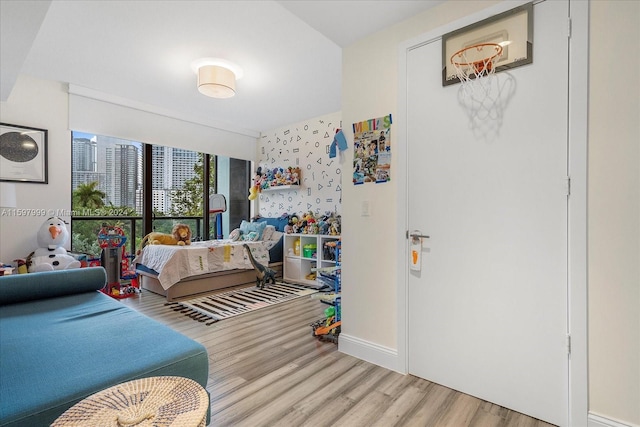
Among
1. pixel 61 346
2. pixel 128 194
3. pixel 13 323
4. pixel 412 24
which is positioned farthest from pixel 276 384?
pixel 128 194

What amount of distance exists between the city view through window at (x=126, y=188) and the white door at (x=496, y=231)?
4125 millimetres

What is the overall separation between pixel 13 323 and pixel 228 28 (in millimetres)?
2505

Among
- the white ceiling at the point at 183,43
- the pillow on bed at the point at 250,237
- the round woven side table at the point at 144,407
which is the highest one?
the white ceiling at the point at 183,43

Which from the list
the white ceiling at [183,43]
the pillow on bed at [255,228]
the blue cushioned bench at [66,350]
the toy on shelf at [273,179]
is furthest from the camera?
the toy on shelf at [273,179]

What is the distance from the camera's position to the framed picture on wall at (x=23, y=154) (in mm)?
3422

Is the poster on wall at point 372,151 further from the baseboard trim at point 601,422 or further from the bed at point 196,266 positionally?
the bed at point 196,266

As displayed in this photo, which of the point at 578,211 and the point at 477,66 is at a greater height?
the point at 477,66

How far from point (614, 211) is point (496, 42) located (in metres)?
1.05

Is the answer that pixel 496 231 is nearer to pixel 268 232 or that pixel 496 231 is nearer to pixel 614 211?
pixel 614 211

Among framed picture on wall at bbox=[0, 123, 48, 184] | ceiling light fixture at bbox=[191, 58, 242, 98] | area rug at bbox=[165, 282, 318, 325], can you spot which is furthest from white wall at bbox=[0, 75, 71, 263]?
ceiling light fixture at bbox=[191, 58, 242, 98]

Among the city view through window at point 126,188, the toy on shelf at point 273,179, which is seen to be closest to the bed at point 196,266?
the city view through window at point 126,188

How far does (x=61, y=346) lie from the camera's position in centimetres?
136

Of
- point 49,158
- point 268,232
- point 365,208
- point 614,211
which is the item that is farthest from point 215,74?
point 614,211

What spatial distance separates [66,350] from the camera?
1314 mm
